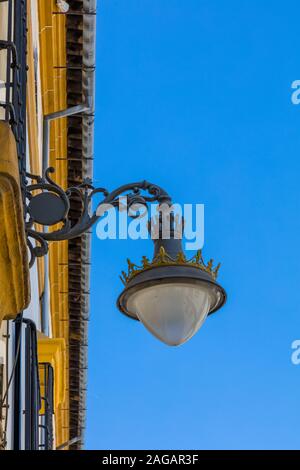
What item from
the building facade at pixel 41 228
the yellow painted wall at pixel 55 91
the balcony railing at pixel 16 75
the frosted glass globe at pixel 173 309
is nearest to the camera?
the building facade at pixel 41 228

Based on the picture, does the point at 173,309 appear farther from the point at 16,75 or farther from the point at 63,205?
the point at 16,75

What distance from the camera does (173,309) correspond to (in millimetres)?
7066

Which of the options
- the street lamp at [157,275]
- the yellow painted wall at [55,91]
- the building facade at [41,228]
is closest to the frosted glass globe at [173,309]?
the street lamp at [157,275]

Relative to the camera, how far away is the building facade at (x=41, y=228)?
6.49 metres

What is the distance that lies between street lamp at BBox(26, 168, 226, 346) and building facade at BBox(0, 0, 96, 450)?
0.20 metres

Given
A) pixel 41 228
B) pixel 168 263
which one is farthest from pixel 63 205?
pixel 41 228

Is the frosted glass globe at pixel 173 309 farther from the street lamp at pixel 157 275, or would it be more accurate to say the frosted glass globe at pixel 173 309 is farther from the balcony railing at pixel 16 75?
the balcony railing at pixel 16 75

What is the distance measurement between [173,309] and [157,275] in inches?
9.0

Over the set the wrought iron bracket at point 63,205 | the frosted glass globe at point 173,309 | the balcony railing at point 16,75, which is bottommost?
the frosted glass globe at point 173,309

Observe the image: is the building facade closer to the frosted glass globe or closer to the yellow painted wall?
the yellow painted wall
